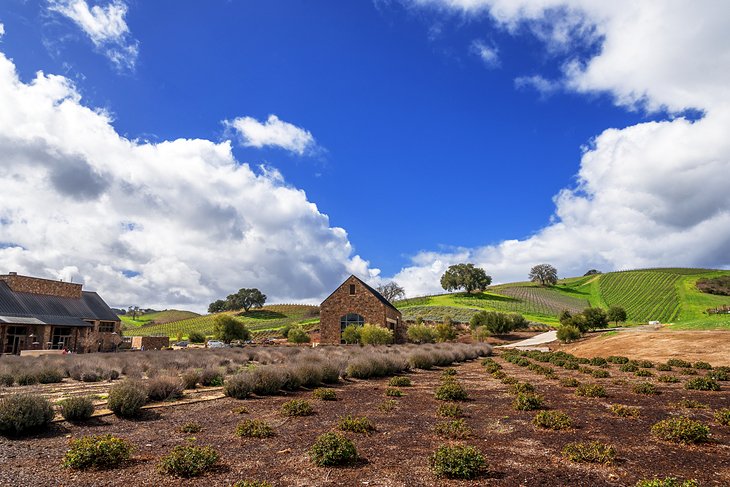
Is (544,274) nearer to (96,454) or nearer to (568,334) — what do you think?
(568,334)

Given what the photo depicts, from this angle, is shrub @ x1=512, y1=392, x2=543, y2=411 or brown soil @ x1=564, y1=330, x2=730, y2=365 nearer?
shrub @ x1=512, y1=392, x2=543, y2=411

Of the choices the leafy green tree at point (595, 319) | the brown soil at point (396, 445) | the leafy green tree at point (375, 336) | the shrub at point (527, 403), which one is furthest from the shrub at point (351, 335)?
the shrub at point (527, 403)

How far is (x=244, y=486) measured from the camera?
6789 mm

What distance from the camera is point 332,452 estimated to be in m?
8.35

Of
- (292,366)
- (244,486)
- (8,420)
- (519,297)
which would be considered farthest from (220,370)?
(519,297)

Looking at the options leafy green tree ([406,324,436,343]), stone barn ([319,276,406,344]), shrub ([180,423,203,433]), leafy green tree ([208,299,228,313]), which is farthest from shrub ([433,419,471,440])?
leafy green tree ([208,299,228,313])

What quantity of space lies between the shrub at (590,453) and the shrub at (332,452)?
4.27 m

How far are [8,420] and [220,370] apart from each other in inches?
457

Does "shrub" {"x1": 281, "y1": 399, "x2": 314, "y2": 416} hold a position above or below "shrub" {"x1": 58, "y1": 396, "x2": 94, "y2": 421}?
below

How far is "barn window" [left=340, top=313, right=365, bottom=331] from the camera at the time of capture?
53.5 m

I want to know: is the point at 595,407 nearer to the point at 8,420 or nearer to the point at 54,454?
the point at 54,454

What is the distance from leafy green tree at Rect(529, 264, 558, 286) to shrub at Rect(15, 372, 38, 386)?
141352mm

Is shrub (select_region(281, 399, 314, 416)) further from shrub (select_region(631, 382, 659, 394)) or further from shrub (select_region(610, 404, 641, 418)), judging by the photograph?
shrub (select_region(631, 382, 659, 394))

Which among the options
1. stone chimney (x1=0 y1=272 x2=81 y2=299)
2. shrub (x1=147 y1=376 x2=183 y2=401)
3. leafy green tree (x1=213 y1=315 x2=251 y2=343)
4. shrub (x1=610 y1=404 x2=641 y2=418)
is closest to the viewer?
shrub (x1=610 y1=404 x2=641 y2=418)
